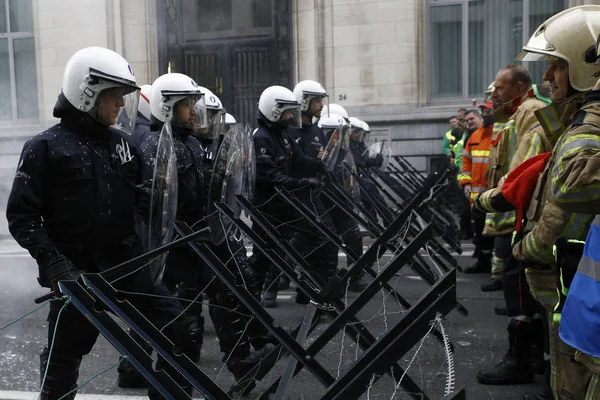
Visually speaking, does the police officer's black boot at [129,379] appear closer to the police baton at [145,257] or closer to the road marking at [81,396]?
the road marking at [81,396]

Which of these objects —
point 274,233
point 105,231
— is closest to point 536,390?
point 274,233

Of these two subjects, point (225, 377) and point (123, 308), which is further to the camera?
point (225, 377)

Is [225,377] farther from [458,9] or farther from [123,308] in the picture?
[458,9]

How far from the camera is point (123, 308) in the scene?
2.74 meters

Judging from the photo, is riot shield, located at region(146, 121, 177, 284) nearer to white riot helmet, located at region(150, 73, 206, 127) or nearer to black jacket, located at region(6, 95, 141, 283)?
black jacket, located at region(6, 95, 141, 283)

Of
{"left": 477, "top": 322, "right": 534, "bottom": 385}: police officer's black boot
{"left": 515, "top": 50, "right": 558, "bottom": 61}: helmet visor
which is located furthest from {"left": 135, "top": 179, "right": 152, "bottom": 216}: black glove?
{"left": 477, "top": 322, "right": 534, "bottom": 385}: police officer's black boot

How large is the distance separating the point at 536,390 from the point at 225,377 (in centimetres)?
195

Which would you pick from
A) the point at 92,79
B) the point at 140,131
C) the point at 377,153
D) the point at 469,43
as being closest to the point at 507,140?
the point at 140,131

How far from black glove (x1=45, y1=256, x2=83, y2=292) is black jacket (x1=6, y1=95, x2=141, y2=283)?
0.04m

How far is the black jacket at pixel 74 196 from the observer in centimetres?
349

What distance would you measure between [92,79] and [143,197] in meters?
0.66

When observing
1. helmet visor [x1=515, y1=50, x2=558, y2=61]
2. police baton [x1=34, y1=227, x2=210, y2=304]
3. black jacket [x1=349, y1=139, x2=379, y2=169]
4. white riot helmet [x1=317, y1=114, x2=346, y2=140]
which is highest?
helmet visor [x1=515, y1=50, x2=558, y2=61]

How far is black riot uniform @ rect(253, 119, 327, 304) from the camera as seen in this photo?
261 inches

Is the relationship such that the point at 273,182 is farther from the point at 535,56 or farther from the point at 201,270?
the point at 535,56
